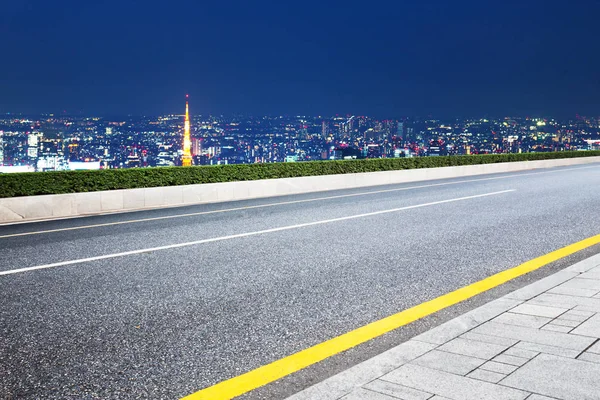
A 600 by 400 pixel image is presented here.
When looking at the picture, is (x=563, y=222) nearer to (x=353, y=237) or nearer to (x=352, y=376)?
(x=353, y=237)

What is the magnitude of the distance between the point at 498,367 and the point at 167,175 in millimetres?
13283

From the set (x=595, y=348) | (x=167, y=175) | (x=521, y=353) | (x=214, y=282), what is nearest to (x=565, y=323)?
(x=595, y=348)

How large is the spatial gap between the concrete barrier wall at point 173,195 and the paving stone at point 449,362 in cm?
1071

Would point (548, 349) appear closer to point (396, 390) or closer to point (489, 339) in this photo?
point (489, 339)

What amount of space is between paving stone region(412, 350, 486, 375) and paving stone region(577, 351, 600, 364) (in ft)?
2.08

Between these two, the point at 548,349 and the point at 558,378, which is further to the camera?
the point at 548,349

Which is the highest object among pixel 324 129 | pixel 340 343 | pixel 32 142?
pixel 324 129

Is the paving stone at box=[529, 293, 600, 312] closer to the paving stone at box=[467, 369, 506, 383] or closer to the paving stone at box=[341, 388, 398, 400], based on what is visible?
the paving stone at box=[467, 369, 506, 383]

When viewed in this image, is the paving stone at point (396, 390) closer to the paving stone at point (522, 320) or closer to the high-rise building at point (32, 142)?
the paving stone at point (522, 320)

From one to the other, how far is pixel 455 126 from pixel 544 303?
161 feet

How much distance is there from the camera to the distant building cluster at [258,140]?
20.2 meters

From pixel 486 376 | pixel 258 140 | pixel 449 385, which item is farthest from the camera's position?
pixel 258 140

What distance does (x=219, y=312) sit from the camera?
4.70m

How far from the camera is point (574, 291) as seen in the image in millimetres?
Answer: 5043
